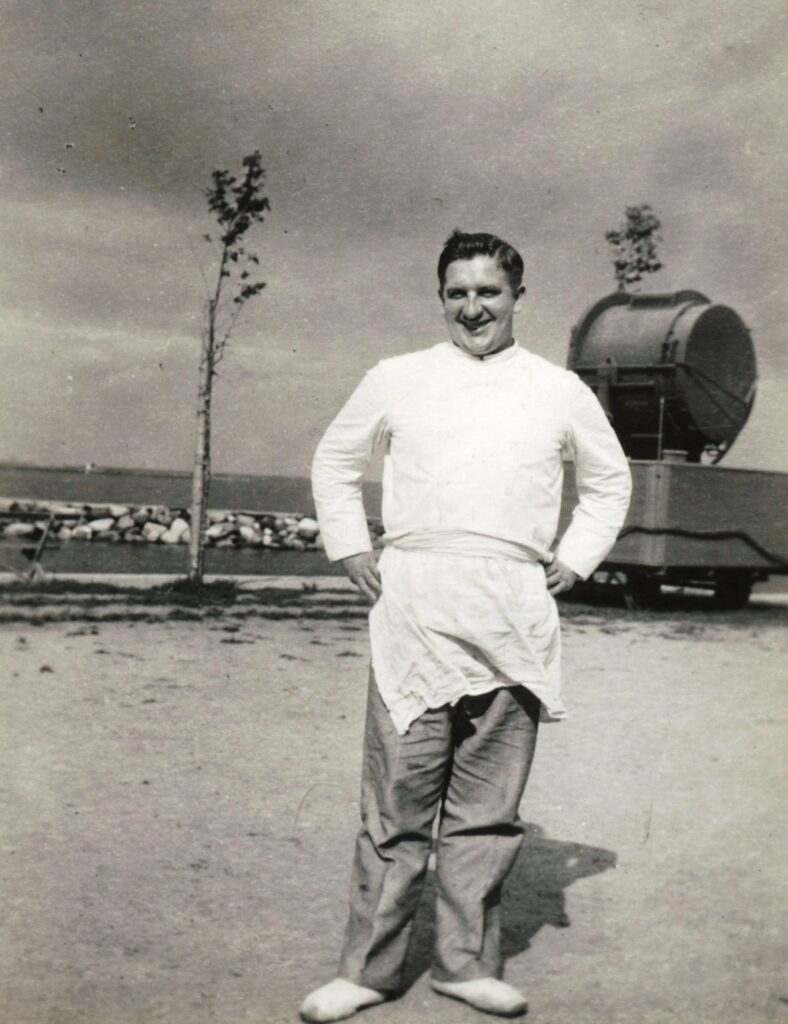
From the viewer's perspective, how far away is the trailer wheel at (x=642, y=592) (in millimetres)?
12516

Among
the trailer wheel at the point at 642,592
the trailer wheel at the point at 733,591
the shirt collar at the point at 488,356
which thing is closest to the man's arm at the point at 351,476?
the shirt collar at the point at 488,356

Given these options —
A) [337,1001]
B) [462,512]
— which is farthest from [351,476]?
[337,1001]

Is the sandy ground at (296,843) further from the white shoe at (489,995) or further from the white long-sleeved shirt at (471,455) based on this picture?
the white long-sleeved shirt at (471,455)

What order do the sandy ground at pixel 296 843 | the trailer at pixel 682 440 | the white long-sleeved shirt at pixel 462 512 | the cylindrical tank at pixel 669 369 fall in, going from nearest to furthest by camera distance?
the white long-sleeved shirt at pixel 462 512
the sandy ground at pixel 296 843
the trailer at pixel 682 440
the cylindrical tank at pixel 669 369

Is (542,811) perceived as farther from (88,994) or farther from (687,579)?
(687,579)

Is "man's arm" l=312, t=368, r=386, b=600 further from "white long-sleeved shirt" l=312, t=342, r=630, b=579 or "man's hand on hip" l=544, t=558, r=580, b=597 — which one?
"man's hand on hip" l=544, t=558, r=580, b=597

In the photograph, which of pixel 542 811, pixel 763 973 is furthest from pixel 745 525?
pixel 763 973

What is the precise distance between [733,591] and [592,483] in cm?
1052

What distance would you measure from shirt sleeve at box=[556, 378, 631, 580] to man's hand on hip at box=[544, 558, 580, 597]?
0.6 inches

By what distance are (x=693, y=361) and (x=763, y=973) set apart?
985 centimetres

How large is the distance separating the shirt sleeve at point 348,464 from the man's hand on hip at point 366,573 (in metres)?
0.02

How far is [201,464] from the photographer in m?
12.3

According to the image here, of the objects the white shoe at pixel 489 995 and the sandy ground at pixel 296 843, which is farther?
the sandy ground at pixel 296 843

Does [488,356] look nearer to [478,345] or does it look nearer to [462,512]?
[478,345]
